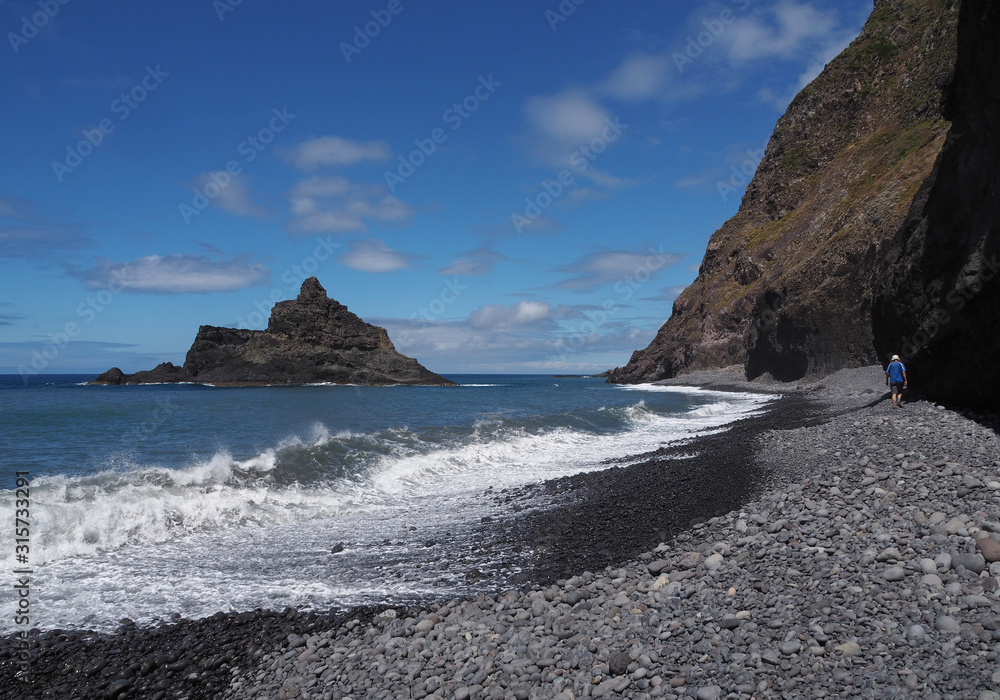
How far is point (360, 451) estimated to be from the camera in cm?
1836

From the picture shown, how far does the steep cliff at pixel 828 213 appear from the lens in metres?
43.0

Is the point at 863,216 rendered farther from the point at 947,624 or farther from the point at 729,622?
the point at 729,622

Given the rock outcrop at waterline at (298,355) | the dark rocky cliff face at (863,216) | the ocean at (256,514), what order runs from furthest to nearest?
the rock outcrop at waterline at (298,355) < the dark rocky cliff face at (863,216) < the ocean at (256,514)

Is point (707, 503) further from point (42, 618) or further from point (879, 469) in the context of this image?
point (42, 618)

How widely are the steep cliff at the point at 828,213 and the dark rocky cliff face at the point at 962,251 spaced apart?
54.3ft

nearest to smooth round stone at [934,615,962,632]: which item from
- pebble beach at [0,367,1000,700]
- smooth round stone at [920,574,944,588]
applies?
pebble beach at [0,367,1000,700]

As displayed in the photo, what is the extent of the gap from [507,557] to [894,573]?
504 cm

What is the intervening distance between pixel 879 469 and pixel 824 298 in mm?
42368

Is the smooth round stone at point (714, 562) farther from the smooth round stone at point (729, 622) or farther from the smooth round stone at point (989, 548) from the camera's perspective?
the smooth round stone at point (989, 548)

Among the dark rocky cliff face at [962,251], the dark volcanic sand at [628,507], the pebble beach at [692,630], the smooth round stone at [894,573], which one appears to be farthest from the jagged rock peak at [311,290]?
the smooth round stone at [894,573]

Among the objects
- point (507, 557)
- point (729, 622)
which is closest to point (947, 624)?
point (729, 622)

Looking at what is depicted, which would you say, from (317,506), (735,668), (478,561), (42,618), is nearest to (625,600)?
(735,668)

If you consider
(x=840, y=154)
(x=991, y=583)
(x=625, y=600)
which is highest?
(x=840, y=154)

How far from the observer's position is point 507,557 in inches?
342
